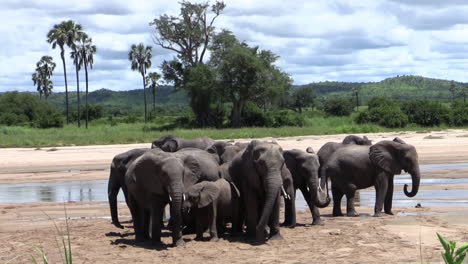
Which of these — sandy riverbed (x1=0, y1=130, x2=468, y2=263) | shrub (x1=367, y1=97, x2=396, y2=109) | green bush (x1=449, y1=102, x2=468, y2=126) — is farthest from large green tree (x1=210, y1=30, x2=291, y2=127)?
sandy riverbed (x1=0, y1=130, x2=468, y2=263)

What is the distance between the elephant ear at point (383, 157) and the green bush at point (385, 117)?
42.1 metres

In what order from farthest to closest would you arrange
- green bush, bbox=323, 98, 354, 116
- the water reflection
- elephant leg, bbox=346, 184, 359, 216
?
green bush, bbox=323, 98, 354, 116, the water reflection, elephant leg, bbox=346, 184, 359, 216

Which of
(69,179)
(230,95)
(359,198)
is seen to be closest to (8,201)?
(69,179)

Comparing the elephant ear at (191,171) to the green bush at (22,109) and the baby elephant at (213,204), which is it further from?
the green bush at (22,109)

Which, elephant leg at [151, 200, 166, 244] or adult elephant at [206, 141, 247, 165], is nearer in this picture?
elephant leg at [151, 200, 166, 244]

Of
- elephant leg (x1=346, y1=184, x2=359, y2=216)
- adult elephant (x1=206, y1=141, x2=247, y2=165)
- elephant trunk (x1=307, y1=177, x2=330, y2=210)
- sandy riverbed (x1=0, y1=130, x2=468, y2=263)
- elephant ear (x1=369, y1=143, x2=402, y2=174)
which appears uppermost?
adult elephant (x1=206, y1=141, x2=247, y2=165)

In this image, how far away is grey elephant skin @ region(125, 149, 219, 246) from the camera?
35.7 ft

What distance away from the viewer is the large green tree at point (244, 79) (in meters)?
62.3

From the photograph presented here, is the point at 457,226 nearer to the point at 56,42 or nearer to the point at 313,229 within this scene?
the point at 313,229

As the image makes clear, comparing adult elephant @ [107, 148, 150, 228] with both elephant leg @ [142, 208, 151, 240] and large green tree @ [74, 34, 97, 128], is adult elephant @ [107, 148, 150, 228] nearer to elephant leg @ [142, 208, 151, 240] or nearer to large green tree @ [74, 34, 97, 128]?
elephant leg @ [142, 208, 151, 240]

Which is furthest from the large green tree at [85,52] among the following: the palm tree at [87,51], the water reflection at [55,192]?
the water reflection at [55,192]

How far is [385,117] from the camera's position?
56875 mm

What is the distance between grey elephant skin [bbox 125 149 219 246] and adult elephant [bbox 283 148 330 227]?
7.01ft

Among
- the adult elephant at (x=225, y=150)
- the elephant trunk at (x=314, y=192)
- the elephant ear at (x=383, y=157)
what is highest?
the adult elephant at (x=225, y=150)
